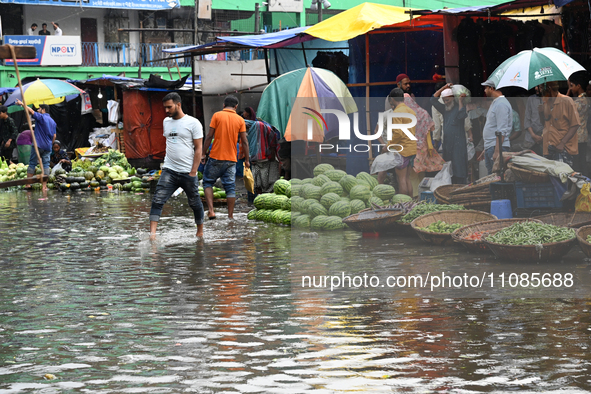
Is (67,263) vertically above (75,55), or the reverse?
(75,55)

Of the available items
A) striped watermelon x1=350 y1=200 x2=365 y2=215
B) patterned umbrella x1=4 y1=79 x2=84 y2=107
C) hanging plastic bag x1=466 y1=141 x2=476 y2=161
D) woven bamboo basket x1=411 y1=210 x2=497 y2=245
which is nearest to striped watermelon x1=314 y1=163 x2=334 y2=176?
striped watermelon x1=350 y1=200 x2=365 y2=215

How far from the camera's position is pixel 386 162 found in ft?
24.3

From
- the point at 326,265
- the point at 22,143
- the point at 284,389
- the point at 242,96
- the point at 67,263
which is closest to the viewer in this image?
the point at 284,389

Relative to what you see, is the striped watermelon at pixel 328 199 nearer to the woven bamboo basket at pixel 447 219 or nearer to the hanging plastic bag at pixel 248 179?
the woven bamboo basket at pixel 447 219

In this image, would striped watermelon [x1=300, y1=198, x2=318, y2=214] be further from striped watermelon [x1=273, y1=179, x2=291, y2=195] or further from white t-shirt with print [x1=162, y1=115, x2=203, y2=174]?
striped watermelon [x1=273, y1=179, x2=291, y2=195]

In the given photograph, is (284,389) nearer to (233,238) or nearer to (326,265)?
(326,265)

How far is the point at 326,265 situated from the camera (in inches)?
296

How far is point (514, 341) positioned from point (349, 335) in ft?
3.52

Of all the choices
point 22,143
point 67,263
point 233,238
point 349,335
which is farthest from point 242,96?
point 349,335

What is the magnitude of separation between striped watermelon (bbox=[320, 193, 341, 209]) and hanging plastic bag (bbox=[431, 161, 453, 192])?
977 mm

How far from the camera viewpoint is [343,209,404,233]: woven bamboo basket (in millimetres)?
7688

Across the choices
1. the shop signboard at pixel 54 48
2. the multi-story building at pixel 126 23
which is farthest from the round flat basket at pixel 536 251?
the shop signboard at pixel 54 48

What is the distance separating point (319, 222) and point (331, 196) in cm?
30

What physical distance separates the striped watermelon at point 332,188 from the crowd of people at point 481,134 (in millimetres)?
481
